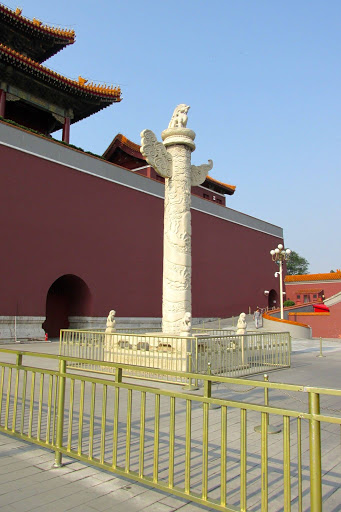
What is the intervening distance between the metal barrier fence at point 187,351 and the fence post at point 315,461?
16.4 feet

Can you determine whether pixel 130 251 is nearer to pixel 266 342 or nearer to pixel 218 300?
pixel 218 300

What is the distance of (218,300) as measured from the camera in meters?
24.3

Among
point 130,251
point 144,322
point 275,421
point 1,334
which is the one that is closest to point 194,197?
point 130,251

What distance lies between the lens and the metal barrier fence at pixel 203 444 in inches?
87.4

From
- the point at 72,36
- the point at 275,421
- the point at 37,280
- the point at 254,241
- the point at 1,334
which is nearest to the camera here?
the point at 275,421

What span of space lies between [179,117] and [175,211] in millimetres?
2466

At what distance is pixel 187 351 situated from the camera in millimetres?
7621

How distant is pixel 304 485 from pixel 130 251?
53.3 feet

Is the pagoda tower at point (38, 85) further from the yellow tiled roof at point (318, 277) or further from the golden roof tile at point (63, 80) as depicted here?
the yellow tiled roof at point (318, 277)

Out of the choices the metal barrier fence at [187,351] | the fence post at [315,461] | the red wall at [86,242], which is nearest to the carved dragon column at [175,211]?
the metal barrier fence at [187,351]

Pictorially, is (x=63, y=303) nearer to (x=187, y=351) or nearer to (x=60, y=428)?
(x=187, y=351)

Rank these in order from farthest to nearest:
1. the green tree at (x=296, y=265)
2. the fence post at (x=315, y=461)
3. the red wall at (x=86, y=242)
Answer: the green tree at (x=296, y=265) → the red wall at (x=86, y=242) → the fence post at (x=315, y=461)

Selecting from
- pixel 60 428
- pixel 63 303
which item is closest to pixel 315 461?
pixel 60 428

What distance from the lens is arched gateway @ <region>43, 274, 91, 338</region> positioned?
1720 centimetres
